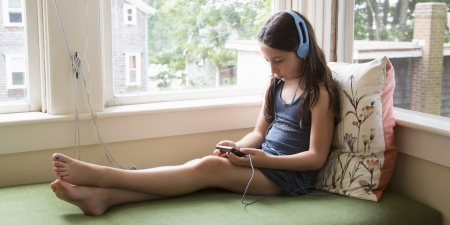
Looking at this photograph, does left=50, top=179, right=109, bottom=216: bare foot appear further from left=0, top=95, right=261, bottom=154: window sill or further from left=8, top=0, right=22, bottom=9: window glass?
left=8, top=0, right=22, bottom=9: window glass

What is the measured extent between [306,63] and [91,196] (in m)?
0.85

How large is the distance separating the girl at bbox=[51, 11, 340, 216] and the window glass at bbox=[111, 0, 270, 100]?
44 cm

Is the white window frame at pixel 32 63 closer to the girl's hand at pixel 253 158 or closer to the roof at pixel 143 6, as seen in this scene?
the roof at pixel 143 6

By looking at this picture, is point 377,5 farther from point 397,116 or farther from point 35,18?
point 35,18

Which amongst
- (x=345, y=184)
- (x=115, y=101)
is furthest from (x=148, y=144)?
(x=345, y=184)

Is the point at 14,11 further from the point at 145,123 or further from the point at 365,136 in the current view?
the point at 365,136

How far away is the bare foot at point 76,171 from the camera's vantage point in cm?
159

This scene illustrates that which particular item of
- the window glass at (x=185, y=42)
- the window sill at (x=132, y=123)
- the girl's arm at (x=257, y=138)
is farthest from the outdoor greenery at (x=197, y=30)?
the girl's arm at (x=257, y=138)

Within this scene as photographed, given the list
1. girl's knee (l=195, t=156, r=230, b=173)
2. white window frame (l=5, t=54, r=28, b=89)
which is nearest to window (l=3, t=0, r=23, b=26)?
white window frame (l=5, t=54, r=28, b=89)

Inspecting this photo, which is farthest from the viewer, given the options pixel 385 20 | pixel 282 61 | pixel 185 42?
pixel 185 42

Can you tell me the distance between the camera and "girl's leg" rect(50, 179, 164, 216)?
5.08 ft

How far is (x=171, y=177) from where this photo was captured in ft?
5.49

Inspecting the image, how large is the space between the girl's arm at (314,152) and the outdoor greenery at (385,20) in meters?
0.44

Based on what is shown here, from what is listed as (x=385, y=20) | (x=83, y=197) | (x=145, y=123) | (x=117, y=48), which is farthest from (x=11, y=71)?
(x=385, y=20)
